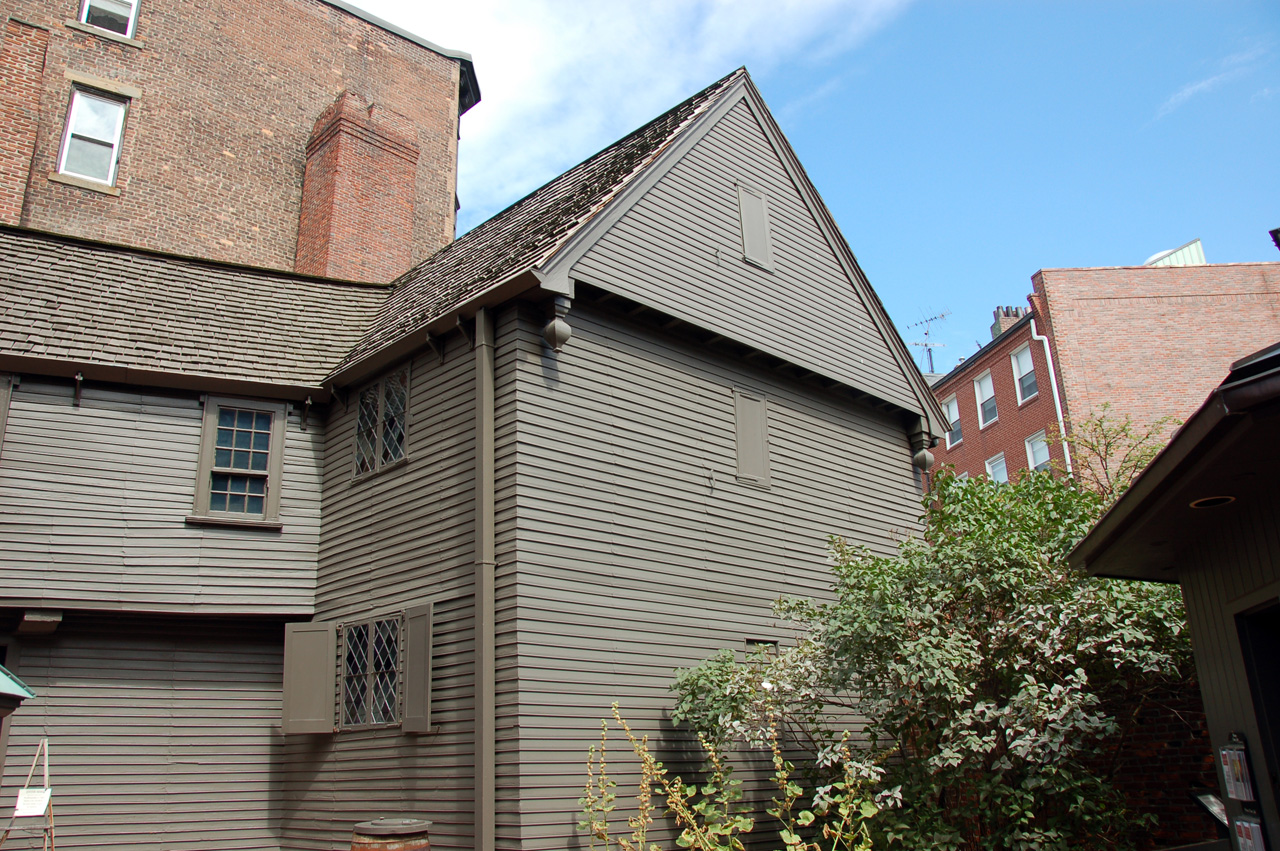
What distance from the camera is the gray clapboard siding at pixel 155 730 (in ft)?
39.0

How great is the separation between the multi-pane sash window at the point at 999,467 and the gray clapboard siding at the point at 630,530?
1575 cm

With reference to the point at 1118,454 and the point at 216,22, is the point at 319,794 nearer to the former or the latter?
the point at 216,22

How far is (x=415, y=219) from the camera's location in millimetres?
24812

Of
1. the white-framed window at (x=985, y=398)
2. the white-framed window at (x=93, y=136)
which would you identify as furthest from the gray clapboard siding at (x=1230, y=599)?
the white-framed window at (x=985, y=398)

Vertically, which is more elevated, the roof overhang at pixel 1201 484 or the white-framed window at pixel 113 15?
the white-framed window at pixel 113 15

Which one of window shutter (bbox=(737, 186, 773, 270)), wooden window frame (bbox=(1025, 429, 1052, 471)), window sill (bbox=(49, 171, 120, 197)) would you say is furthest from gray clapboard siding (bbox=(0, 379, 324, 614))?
wooden window frame (bbox=(1025, 429, 1052, 471))

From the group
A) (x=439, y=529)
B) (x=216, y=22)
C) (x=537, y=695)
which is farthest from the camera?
(x=216, y=22)

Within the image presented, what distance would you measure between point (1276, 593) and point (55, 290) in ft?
46.7

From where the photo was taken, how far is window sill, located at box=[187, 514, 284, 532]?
1300 centimetres

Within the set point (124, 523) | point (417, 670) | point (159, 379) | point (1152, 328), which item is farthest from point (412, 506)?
point (1152, 328)

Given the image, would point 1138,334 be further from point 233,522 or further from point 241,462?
point 233,522

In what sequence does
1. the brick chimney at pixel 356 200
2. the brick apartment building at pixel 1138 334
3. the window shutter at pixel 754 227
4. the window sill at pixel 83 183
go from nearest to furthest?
the window shutter at pixel 754 227 → the window sill at pixel 83 183 → the brick chimney at pixel 356 200 → the brick apartment building at pixel 1138 334

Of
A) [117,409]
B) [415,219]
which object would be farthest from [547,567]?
[415,219]

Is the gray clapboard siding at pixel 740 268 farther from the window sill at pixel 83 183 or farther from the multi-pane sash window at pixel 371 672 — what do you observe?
the window sill at pixel 83 183
